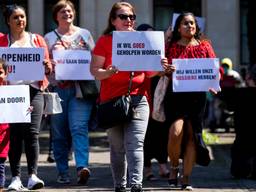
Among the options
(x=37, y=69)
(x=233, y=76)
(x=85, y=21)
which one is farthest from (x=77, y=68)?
(x=85, y=21)

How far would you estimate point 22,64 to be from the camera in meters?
10.6

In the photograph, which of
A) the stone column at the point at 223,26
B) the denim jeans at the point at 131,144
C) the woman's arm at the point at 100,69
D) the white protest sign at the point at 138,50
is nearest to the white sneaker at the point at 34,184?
the denim jeans at the point at 131,144

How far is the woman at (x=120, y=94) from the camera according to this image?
961 centimetres

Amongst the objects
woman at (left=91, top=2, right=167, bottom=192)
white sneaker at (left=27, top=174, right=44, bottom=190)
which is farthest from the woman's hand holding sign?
white sneaker at (left=27, top=174, right=44, bottom=190)

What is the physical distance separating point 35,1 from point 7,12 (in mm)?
20352

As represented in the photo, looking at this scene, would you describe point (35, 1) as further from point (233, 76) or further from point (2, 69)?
point (2, 69)

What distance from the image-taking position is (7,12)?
1080 cm

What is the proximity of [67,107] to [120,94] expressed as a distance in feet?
6.42

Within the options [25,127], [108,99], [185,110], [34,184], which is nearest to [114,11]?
[108,99]

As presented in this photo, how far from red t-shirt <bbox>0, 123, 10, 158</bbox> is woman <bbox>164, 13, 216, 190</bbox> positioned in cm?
182

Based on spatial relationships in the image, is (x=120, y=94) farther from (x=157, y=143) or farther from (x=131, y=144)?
(x=157, y=143)

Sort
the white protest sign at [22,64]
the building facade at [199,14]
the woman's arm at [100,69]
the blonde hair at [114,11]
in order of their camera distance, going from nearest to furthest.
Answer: the woman's arm at [100,69] → the blonde hair at [114,11] → the white protest sign at [22,64] → the building facade at [199,14]

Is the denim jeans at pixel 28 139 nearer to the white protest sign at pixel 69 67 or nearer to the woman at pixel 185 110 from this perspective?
the white protest sign at pixel 69 67

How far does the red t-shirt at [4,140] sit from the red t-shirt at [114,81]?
0.97 meters
